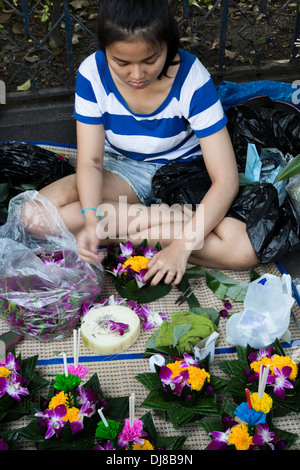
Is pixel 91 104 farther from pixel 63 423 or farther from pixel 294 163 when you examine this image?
pixel 63 423

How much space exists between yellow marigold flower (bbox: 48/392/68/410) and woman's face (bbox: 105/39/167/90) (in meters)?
0.92

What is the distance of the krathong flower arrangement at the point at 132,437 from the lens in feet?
4.44

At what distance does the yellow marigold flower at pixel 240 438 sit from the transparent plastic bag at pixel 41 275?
0.64 meters

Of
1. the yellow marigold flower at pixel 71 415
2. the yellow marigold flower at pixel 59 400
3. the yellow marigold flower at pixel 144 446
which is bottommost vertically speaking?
the yellow marigold flower at pixel 144 446

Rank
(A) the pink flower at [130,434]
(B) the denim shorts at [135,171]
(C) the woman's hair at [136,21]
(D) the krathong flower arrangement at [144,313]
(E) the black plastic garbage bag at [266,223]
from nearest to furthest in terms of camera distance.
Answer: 1. (A) the pink flower at [130,434]
2. (C) the woman's hair at [136,21]
3. (D) the krathong flower arrangement at [144,313]
4. (E) the black plastic garbage bag at [266,223]
5. (B) the denim shorts at [135,171]

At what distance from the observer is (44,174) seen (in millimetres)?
2285

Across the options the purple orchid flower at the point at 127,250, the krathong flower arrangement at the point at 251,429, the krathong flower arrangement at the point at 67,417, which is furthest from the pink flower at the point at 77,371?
the purple orchid flower at the point at 127,250

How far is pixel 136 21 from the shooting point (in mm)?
1604

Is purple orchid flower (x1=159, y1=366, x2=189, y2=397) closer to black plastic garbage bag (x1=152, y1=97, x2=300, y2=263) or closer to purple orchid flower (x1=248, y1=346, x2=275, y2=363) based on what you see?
purple orchid flower (x1=248, y1=346, x2=275, y2=363)

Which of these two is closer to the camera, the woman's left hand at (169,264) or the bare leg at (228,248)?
the woman's left hand at (169,264)

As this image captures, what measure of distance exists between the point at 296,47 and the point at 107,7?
53.9 inches

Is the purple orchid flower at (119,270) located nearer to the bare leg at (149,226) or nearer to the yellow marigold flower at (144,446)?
the bare leg at (149,226)

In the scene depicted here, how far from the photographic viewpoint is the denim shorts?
214cm

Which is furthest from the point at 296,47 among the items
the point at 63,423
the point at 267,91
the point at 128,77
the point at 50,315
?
the point at 63,423
